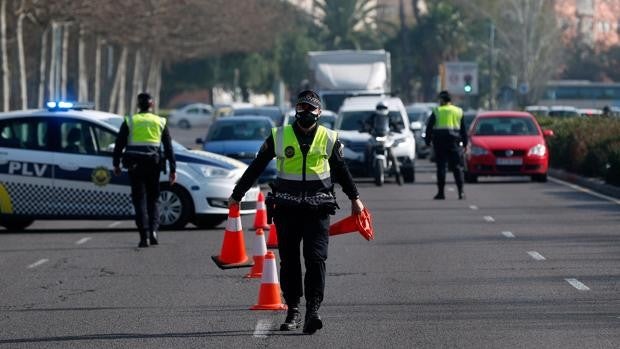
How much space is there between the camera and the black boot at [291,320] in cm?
1170

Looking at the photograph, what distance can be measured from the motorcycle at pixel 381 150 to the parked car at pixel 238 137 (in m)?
2.06

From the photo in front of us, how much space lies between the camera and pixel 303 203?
457 inches

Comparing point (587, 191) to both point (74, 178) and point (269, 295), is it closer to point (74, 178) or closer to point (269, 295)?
point (74, 178)

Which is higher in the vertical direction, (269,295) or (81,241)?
(269,295)

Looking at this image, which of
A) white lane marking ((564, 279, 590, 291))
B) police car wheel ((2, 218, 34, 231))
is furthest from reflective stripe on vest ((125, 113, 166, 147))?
white lane marking ((564, 279, 590, 291))

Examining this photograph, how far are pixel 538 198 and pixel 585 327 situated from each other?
17.1m

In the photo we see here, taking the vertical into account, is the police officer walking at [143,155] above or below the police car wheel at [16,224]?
above

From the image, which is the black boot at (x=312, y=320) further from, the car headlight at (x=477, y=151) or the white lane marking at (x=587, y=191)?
the car headlight at (x=477, y=151)

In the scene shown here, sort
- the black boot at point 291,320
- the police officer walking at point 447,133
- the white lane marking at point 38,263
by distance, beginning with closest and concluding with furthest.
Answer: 1. the black boot at point 291,320
2. the white lane marking at point 38,263
3. the police officer walking at point 447,133

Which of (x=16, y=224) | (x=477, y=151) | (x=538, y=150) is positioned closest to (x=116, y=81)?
(x=477, y=151)

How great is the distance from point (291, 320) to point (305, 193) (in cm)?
89

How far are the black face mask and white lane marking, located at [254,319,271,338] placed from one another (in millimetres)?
1454

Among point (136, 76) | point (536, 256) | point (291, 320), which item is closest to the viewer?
point (291, 320)

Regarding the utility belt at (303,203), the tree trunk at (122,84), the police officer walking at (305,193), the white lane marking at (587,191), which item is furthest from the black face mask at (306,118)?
the tree trunk at (122,84)
